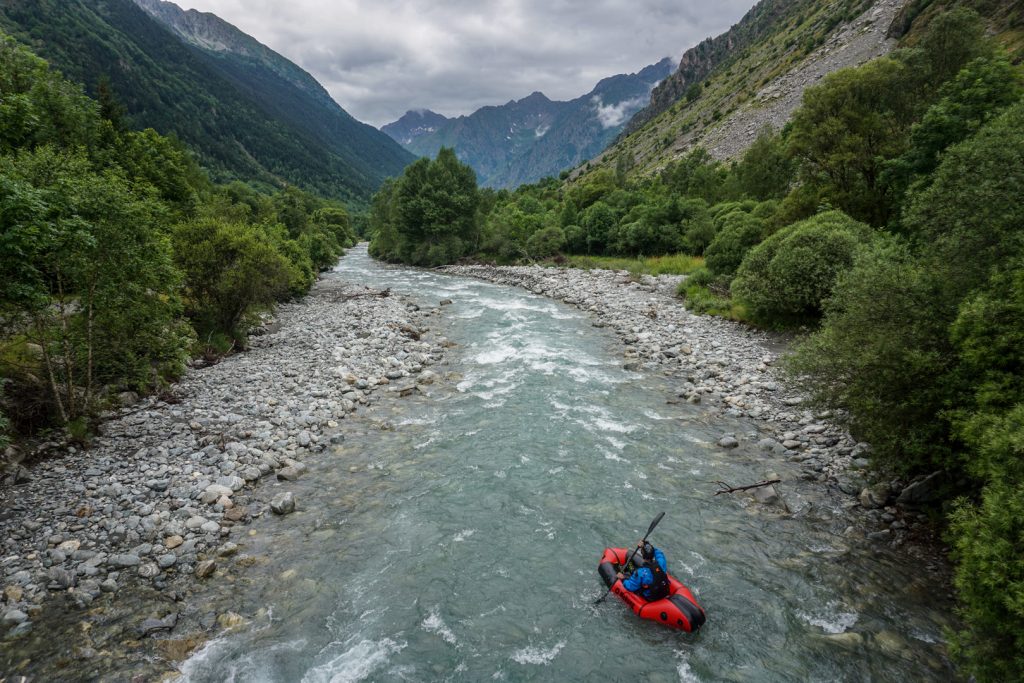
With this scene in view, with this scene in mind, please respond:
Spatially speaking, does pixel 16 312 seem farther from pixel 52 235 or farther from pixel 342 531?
pixel 342 531

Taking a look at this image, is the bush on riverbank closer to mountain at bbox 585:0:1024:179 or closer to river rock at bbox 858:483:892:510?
river rock at bbox 858:483:892:510

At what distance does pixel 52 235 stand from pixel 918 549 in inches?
766

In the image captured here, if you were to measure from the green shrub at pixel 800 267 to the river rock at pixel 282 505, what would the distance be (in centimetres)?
2306

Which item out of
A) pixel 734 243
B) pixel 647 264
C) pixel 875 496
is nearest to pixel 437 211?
pixel 647 264

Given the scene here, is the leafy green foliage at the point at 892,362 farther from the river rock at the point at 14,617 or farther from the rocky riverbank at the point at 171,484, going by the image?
the river rock at the point at 14,617

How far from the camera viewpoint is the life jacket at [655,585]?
8.30 meters

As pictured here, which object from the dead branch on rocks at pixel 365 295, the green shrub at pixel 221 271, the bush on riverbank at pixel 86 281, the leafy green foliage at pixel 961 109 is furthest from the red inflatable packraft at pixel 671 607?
the dead branch on rocks at pixel 365 295

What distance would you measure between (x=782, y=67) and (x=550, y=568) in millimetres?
139548

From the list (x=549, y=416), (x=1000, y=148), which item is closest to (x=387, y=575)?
(x=549, y=416)

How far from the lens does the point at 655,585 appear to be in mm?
8328

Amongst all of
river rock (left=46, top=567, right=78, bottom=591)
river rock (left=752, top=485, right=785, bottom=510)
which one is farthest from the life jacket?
river rock (left=46, top=567, right=78, bottom=591)

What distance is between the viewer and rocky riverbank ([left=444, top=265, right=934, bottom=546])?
1079 cm

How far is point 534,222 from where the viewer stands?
6931cm

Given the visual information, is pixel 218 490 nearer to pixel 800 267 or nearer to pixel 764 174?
pixel 800 267
